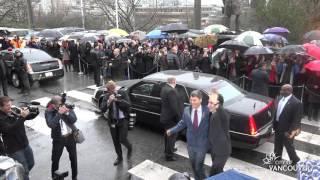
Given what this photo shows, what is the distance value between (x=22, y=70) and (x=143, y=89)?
6051 millimetres

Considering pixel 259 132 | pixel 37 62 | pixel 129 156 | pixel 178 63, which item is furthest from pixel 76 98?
pixel 259 132

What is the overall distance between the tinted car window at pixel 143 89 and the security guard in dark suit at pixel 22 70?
562 cm

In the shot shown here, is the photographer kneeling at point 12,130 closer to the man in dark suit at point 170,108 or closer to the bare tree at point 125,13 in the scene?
the man in dark suit at point 170,108

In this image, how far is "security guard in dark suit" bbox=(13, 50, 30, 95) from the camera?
13.6 metres

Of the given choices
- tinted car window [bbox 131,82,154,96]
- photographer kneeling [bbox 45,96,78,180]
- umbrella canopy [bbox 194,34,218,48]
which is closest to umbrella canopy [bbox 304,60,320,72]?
tinted car window [bbox 131,82,154,96]

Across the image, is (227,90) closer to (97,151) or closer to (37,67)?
(97,151)

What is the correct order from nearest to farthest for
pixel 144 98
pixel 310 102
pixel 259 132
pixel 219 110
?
pixel 219 110 → pixel 259 132 → pixel 144 98 → pixel 310 102

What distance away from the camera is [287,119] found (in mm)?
7180

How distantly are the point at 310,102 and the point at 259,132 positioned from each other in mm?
3298

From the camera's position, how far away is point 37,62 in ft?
47.9

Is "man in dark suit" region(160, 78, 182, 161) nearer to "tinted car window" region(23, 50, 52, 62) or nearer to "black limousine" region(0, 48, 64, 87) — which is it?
"black limousine" region(0, 48, 64, 87)

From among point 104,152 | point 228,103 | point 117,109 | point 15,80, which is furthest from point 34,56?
point 228,103

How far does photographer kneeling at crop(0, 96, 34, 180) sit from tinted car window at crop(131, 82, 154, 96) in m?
3.86

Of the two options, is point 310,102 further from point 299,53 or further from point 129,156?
point 129,156
